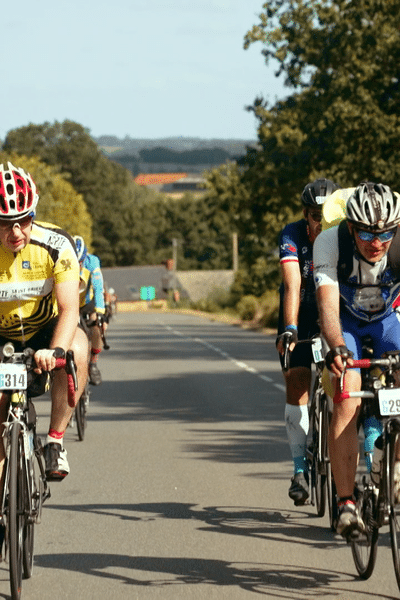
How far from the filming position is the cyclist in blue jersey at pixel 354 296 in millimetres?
5277

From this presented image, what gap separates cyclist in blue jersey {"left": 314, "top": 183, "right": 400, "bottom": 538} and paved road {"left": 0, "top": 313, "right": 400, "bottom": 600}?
25.0 inches

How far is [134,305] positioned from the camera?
117 metres

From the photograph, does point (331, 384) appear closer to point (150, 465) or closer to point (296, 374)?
point (296, 374)

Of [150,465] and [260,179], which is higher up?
[260,179]

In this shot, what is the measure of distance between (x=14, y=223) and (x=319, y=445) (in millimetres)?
2453

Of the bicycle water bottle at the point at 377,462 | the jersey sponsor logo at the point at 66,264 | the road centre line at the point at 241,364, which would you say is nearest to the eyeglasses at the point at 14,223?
the jersey sponsor logo at the point at 66,264

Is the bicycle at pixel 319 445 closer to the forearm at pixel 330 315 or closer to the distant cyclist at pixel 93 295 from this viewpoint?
the forearm at pixel 330 315

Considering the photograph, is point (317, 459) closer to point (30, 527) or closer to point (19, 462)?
point (30, 527)

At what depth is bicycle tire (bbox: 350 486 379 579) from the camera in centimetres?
540

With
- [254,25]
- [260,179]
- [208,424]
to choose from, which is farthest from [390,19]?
[208,424]

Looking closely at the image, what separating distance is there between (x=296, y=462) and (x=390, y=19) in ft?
73.6

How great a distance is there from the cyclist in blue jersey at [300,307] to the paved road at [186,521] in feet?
1.49

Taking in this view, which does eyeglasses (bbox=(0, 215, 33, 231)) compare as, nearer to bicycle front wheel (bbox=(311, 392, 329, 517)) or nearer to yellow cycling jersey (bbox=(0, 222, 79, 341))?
yellow cycling jersey (bbox=(0, 222, 79, 341))

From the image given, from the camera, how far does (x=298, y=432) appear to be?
729cm
